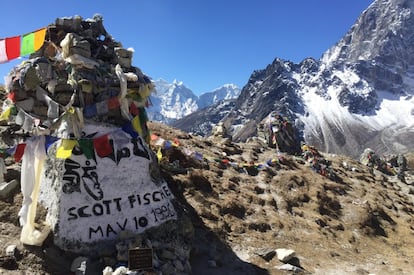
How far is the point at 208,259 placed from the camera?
1612cm

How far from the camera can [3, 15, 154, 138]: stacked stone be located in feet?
44.1

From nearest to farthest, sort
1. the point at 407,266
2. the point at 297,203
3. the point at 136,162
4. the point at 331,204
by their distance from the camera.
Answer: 1. the point at 136,162
2. the point at 407,266
3. the point at 297,203
4. the point at 331,204

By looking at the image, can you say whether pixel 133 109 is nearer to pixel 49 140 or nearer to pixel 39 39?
pixel 49 140

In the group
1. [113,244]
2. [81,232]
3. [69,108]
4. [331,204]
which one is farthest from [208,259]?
[331,204]

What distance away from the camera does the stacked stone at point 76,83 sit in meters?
13.4

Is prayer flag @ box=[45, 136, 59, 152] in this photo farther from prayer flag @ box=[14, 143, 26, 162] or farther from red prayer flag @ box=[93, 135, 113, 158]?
red prayer flag @ box=[93, 135, 113, 158]

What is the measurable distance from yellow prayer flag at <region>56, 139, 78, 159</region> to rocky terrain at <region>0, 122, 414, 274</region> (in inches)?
88.0

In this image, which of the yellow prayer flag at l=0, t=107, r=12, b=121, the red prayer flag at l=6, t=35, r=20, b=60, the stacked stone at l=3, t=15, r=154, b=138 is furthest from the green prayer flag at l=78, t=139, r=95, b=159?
the red prayer flag at l=6, t=35, r=20, b=60

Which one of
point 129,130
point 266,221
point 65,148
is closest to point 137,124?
point 129,130

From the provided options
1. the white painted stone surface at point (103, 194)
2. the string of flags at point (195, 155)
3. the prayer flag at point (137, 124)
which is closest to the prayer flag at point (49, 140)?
the white painted stone surface at point (103, 194)

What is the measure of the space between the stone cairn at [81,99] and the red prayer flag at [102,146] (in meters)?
0.69

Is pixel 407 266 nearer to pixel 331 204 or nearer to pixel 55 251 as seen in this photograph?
pixel 331 204

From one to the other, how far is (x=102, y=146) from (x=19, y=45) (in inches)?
183

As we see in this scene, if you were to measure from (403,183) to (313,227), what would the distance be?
31.2 m
